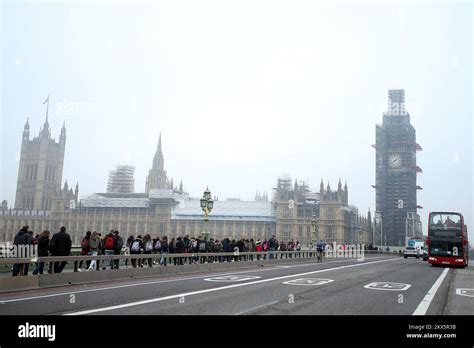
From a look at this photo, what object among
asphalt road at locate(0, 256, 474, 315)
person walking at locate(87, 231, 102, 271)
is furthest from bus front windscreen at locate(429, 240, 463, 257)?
person walking at locate(87, 231, 102, 271)

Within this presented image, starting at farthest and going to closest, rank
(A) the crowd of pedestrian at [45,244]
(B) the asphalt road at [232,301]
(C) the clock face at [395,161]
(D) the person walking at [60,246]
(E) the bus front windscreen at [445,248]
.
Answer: (C) the clock face at [395,161] → (E) the bus front windscreen at [445,248] → (D) the person walking at [60,246] → (A) the crowd of pedestrian at [45,244] → (B) the asphalt road at [232,301]

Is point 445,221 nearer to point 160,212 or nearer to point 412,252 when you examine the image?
point 412,252

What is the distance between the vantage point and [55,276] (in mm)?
15000

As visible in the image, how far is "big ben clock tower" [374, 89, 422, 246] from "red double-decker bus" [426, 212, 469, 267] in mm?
139984

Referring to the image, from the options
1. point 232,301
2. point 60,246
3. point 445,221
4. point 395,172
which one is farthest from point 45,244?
point 395,172

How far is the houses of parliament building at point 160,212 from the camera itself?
119 meters

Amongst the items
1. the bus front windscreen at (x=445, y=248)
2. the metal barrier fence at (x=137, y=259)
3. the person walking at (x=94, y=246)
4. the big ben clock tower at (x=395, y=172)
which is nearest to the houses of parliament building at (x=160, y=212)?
the big ben clock tower at (x=395, y=172)

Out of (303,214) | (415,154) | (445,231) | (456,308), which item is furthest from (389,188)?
(456,308)

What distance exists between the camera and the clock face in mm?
175500

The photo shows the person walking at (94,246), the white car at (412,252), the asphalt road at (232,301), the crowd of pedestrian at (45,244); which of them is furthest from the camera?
the white car at (412,252)

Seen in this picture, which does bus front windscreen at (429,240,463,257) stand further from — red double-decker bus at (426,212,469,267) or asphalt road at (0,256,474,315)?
asphalt road at (0,256,474,315)

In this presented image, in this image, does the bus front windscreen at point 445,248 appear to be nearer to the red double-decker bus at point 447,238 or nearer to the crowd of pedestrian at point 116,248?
the red double-decker bus at point 447,238

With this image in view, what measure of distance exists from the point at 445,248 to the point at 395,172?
15102 cm

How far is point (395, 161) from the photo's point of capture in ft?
579
